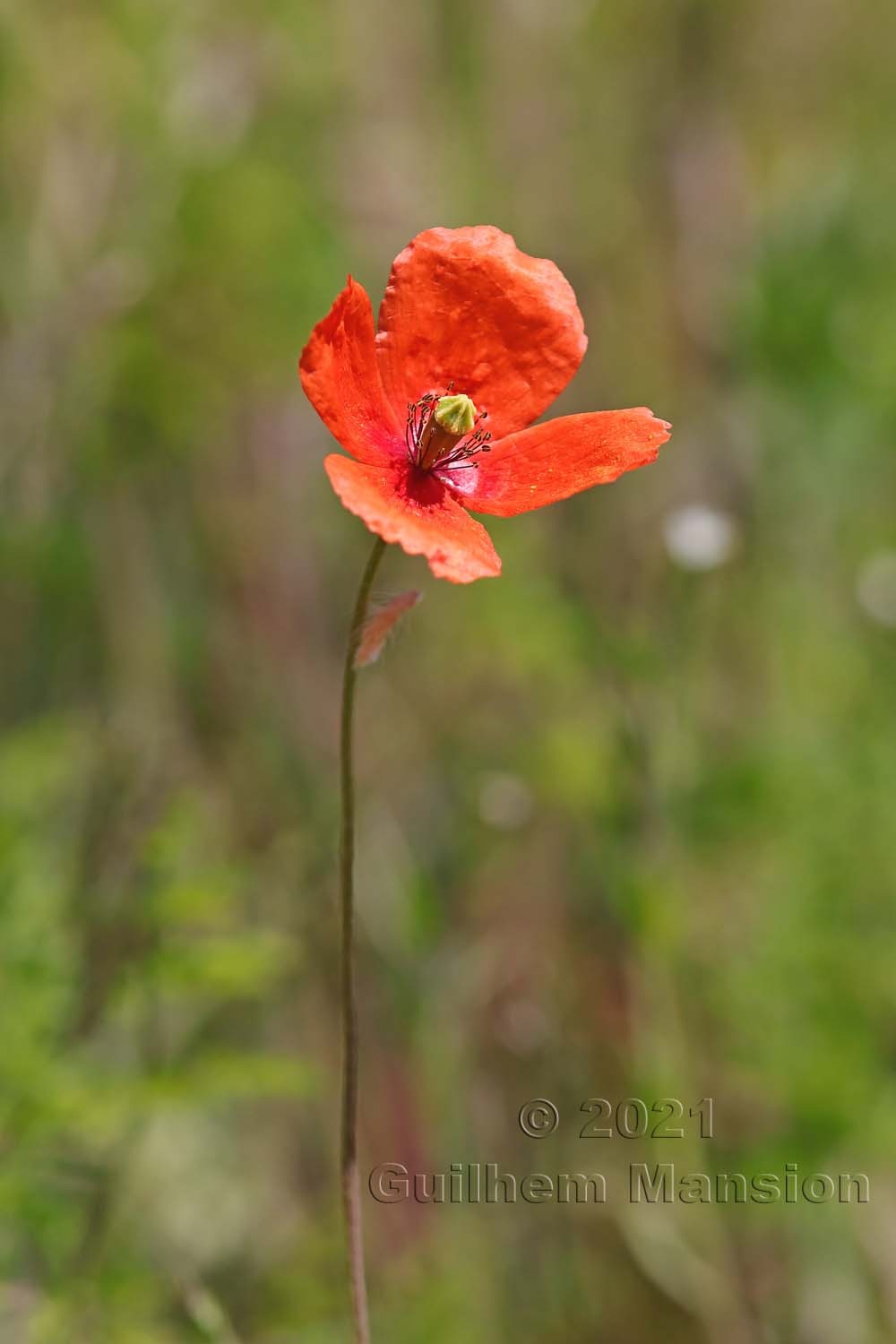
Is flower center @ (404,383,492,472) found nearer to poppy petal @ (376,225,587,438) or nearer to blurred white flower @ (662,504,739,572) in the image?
poppy petal @ (376,225,587,438)

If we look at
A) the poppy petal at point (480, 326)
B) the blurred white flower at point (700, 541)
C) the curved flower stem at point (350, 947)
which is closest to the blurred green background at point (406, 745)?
the blurred white flower at point (700, 541)

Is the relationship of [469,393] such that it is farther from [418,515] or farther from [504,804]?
[504,804]

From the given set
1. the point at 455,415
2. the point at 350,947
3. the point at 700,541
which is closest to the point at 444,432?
the point at 455,415

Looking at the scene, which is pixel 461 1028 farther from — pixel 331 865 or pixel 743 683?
pixel 743 683

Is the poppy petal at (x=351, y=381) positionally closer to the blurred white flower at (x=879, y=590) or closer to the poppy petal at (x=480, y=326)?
the poppy petal at (x=480, y=326)

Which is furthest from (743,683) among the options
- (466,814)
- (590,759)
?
(466,814)

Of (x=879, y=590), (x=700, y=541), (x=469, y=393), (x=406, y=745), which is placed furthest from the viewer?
(x=406, y=745)

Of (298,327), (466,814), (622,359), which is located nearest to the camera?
(466,814)
